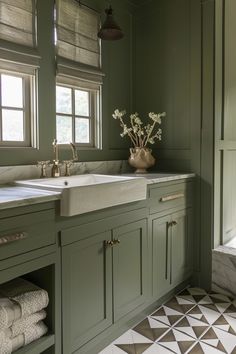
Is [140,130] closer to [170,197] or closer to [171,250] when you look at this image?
[170,197]

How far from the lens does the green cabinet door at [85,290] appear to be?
5.18 ft

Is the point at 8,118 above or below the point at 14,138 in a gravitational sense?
above

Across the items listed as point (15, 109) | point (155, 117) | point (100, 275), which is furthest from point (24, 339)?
point (155, 117)

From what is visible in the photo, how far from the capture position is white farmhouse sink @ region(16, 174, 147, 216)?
150cm

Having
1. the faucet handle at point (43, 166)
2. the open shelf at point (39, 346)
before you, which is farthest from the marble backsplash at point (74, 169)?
the open shelf at point (39, 346)

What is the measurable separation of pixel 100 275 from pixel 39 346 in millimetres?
466

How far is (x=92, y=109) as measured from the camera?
2.70 metres

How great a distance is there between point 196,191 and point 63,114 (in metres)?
1.28

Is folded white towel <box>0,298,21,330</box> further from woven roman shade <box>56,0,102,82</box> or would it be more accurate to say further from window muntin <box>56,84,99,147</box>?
woven roman shade <box>56,0,102,82</box>

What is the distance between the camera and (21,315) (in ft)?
4.74

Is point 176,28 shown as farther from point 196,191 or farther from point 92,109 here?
point 196,191

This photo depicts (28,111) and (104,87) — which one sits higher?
(104,87)

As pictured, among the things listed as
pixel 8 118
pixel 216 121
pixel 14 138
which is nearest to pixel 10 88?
pixel 8 118

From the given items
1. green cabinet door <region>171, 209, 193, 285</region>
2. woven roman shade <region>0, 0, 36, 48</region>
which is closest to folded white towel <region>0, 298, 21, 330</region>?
green cabinet door <region>171, 209, 193, 285</region>
